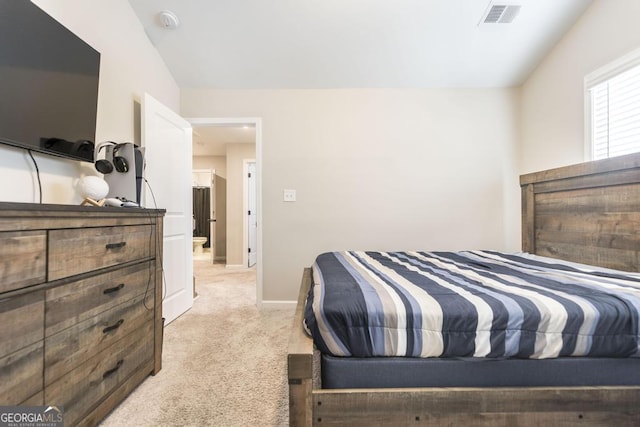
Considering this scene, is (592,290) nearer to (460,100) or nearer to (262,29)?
(460,100)

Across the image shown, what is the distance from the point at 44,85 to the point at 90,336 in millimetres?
1284

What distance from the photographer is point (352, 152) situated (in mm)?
3053

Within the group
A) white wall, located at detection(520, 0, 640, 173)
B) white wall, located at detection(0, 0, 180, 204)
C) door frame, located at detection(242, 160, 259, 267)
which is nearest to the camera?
white wall, located at detection(0, 0, 180, 204)

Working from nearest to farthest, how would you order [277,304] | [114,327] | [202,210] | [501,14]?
1. [114,327]
2. [501,14]
3. [277,304]
4. [202,210]

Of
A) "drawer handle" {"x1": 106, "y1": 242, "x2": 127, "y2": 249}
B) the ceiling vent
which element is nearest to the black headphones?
"drawer handle" {"x1": 106, "y1": 242, "x2": 127, "y2": 249}

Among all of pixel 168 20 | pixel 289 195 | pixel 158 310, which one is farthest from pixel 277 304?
pixel 168 20

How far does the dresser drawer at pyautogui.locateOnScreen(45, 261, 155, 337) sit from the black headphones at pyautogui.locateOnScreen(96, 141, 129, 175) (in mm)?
717

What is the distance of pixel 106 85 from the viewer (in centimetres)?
207

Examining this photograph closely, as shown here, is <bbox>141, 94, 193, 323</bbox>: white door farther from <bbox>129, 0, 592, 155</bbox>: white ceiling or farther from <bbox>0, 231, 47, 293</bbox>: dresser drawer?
<bbox>0, 231, 47, 293</bbox>: dresser drawer

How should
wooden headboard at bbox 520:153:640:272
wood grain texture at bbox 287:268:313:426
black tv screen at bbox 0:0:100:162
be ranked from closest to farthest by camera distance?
wood grain texture at bbox 287:268:313:426 → black tv screen at bbox 0:0:100:162 → wooden headboard at bbox 520:153:640:272

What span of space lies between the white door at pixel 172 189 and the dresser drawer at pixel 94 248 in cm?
84

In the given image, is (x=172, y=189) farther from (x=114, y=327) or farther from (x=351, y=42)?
(x=351, y=42)

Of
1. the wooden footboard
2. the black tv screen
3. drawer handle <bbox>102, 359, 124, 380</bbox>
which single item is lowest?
drawer handle <bbox>102, 359, 124, 380</bbox>

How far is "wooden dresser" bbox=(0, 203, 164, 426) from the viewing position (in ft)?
3.04
